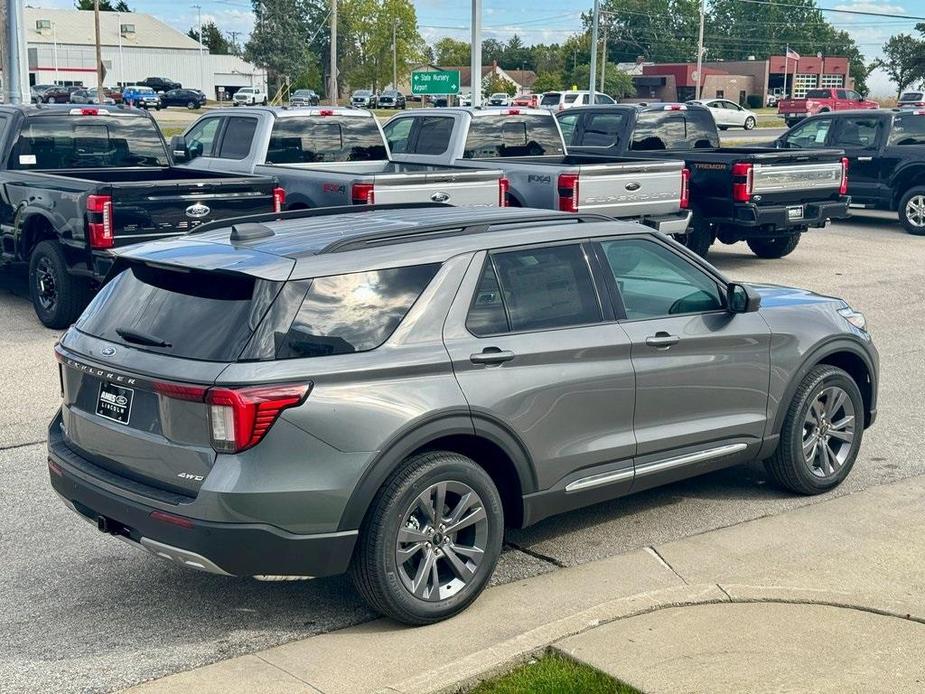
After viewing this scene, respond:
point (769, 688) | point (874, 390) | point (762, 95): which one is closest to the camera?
point (769, 688)

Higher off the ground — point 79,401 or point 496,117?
point 496,117

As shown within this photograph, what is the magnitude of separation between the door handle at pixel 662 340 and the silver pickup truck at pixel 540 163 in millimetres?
7546

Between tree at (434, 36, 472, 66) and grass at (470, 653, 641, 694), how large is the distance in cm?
13974

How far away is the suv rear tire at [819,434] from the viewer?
674 centimetres

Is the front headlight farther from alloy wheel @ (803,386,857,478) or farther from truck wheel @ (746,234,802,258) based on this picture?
truck wheel @ (746,234,802,258)

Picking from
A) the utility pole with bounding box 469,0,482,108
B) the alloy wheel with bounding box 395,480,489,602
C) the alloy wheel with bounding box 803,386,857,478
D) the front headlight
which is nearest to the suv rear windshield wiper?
the alloy wheel with bounding box 395,480,489,602

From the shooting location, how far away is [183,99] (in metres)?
87.4

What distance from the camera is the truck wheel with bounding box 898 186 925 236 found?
19828 millimetres

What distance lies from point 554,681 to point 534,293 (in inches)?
73.2

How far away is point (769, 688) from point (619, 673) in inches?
21.5

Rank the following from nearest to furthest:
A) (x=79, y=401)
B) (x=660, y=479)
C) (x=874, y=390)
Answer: (x=79, y=401) → (x=660, y=479) → (x=874, y=390)

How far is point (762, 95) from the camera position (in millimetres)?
114500

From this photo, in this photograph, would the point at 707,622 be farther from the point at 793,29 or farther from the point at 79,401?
the point at 793,29

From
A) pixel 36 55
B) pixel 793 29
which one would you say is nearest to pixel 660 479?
pixel 36 55
